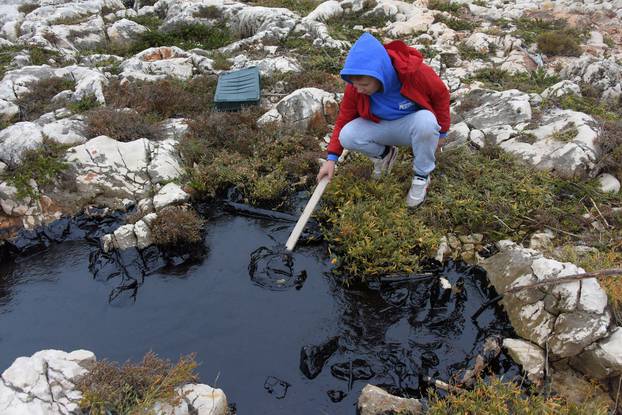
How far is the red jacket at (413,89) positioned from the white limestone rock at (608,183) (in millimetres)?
2819

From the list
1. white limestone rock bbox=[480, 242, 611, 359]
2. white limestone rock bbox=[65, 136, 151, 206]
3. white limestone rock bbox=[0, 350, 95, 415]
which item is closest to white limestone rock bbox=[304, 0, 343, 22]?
white limestone rock bbox=[65, 136, 151, 206]

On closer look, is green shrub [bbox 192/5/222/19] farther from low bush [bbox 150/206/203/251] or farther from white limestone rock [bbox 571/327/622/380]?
white limestone rock [bbox 571/327/622/380]

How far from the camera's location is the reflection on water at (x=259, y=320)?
446 centimetres

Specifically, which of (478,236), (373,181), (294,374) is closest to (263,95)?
(373,181)

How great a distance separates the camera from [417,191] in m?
6.01

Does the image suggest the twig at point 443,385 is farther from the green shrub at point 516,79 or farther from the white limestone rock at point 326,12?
the white limestone rock at point 326,12

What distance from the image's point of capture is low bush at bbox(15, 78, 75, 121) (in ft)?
28.5

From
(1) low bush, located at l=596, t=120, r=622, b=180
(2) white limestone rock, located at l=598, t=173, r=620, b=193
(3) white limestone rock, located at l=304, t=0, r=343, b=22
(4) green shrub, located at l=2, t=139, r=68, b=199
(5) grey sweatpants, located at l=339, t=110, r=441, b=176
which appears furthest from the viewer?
(3) white limestone rock, located at l=304, t=0, r=343, b=22

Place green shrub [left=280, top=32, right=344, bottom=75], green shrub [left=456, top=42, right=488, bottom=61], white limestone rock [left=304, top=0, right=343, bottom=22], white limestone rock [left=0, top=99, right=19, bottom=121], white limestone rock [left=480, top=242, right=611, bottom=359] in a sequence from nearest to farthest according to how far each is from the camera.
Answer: white limestone rock [left=480, top=242, right=611, bottom=359] → white limestone rock [left=0, top=99, right=19, bottom=121] → green shrub [left=280, top=32, right=344, bottom=75] → green shrub [left=456, top=42, right=488, bottom=61] → white limestone rock [left=304, top=0, right=343, bottom=22]

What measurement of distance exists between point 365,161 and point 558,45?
805cm

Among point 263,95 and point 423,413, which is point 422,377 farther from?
point 263,95

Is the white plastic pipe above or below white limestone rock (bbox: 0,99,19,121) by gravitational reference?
below

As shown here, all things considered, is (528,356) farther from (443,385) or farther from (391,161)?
(391,161)

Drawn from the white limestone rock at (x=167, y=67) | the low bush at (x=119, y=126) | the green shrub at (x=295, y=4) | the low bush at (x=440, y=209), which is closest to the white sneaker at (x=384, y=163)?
the low bush at (x=440, y=209)
